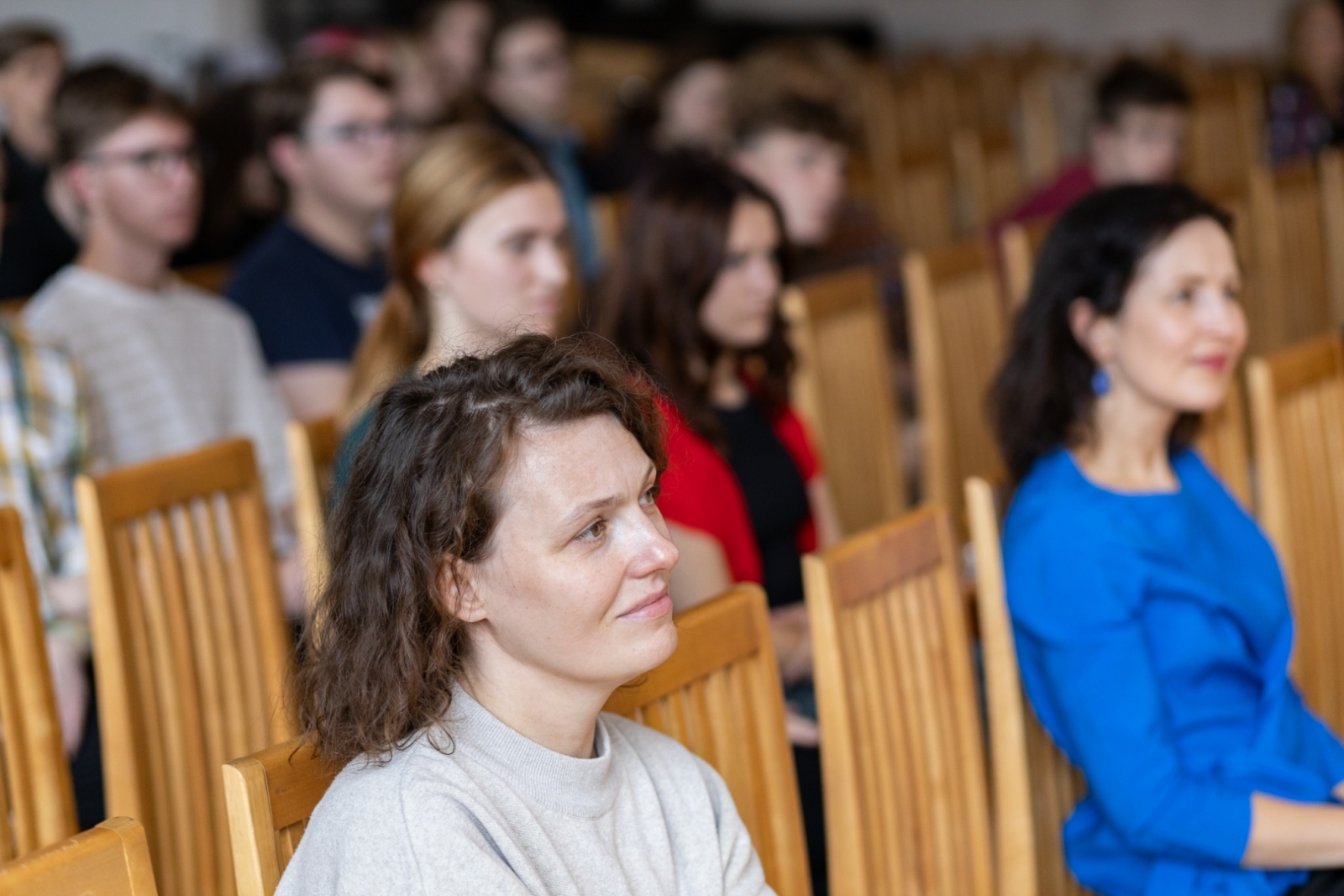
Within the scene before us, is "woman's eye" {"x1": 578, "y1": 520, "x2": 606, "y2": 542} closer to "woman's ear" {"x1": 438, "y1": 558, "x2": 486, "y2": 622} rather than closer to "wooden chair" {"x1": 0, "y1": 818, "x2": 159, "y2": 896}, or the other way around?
"woman's ear" {"x1": 438, "y1": 558, "x2": 486, "y2": 622}

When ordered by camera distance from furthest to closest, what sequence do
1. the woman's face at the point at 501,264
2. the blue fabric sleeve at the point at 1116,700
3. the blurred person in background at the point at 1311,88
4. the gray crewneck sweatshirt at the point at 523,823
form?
the blurred person in background at the point at 1311,88, the woman's face at the point at 501,264, the blue fabric sleeve at the point at 1116,700, the gray crewneck sweatshirt at the point at 523,823

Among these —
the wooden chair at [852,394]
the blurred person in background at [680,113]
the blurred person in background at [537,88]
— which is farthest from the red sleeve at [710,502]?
the blurred person in background at [680,113]

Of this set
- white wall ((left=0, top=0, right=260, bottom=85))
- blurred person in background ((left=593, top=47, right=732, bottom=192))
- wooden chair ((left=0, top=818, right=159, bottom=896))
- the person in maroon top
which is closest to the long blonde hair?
wooden chair ((left=0, top=818, right=159, bottom=896))

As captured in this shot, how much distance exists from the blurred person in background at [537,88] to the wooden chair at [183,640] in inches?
88.8

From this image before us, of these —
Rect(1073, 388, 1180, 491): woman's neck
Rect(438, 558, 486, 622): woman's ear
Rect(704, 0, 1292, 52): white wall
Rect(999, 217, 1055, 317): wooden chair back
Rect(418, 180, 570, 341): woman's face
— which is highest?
Rect(704, 0, 1292, 52): white wall

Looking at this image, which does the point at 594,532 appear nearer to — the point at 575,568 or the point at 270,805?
the point at 575,568

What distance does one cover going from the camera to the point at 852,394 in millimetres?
2867

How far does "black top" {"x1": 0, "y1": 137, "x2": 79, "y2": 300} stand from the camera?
120 inches

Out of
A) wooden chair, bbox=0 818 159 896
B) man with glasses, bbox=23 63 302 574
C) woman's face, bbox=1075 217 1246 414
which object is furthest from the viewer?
man with glasses, bbox=23 63 302 574

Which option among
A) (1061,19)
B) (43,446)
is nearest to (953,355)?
(43,446)

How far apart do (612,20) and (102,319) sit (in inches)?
253

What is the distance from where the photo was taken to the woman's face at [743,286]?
2232 mm

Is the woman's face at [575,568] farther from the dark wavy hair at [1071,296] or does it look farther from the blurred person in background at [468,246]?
the blurred person in background at [468,246]

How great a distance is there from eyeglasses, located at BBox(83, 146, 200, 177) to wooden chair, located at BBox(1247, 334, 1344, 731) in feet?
5.81
